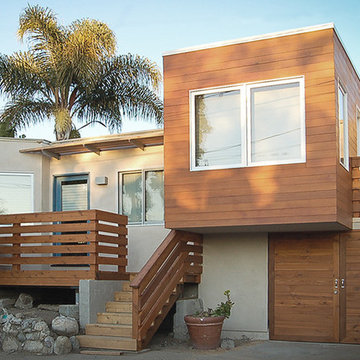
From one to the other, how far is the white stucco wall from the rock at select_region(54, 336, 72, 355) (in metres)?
2.74

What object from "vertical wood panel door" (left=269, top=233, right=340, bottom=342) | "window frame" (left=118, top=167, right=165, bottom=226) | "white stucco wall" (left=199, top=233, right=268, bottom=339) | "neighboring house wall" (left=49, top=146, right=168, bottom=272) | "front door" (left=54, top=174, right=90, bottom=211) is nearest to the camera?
"vertical wood panel door" (left=269, top=233, right=340, bottom=342)

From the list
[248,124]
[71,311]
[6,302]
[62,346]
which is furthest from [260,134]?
[6,302]

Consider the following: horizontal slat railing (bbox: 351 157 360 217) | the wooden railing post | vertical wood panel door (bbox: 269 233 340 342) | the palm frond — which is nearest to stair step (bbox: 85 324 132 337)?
the wooden railing post

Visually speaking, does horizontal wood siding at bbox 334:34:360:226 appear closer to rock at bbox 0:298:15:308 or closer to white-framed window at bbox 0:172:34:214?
rock at bbox 0:298:15:308

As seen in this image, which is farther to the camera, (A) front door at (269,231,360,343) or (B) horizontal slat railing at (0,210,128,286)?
(B) horizontal slat railing at (0,210,128,286)

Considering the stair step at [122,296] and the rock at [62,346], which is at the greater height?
the stair step at [122,296]

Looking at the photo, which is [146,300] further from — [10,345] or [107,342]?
[10,345]

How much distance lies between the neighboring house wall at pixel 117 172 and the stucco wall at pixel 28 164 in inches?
9.6

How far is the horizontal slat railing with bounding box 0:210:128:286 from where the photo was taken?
31.5 feet

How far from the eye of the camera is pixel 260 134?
9.01m

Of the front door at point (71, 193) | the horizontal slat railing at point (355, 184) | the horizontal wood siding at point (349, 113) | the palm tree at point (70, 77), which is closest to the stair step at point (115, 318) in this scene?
the front door at point (71, 193)

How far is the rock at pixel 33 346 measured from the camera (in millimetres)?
8617

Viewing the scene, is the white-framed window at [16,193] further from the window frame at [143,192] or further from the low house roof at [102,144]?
the window frame at [143,192]

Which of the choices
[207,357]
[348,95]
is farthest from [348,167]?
[207,357]
